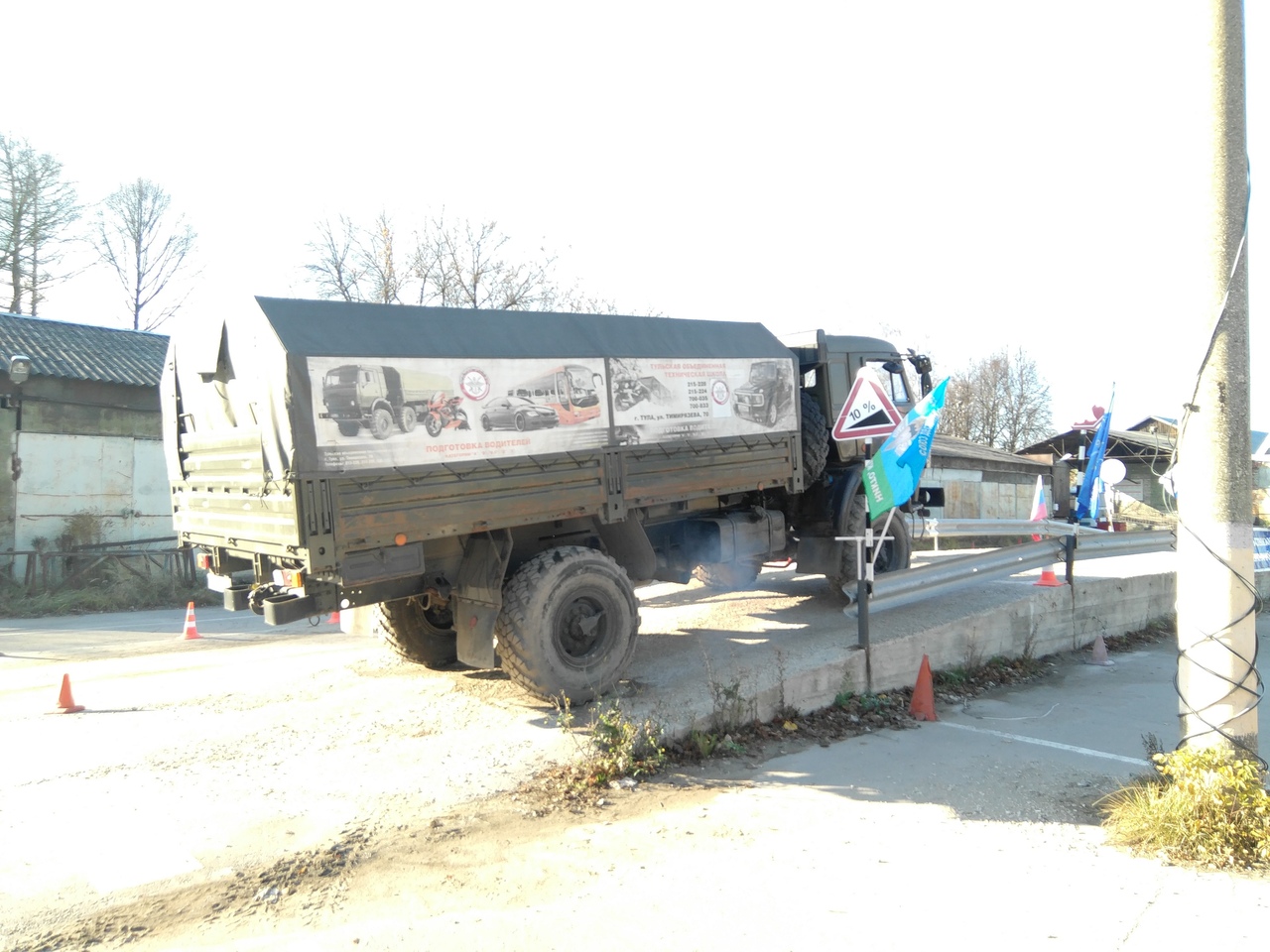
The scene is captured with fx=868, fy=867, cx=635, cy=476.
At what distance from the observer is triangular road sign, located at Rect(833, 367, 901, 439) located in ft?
25.8

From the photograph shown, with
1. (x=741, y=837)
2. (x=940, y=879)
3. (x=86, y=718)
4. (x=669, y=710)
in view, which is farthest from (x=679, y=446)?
(x=86, y=718)

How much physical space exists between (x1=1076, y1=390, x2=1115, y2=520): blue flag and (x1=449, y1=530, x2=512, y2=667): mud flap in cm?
1360

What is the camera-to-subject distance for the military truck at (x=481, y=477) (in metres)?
5.47

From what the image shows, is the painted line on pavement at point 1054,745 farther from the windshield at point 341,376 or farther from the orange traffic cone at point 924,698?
the windshield at point 341,376

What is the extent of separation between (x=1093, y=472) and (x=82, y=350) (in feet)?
66.4

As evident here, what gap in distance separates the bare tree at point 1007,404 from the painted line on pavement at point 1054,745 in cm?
4618

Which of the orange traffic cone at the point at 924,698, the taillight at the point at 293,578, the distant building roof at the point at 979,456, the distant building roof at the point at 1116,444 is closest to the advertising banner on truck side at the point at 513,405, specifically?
the taillight at the point at 293,578

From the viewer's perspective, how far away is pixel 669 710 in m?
6.32

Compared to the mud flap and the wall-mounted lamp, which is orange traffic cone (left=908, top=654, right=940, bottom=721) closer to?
the mud flap

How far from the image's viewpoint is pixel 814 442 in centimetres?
895

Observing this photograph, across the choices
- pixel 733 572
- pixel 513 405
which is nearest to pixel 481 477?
pixel 513 405

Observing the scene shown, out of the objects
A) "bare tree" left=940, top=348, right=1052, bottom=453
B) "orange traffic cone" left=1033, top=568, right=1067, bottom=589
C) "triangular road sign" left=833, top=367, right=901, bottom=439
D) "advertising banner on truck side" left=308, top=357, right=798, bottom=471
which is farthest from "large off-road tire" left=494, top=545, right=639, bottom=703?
"bare tree" left=940, top=348, right=1052, bottom=453

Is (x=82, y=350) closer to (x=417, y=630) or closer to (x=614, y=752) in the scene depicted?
(x=417, y=630)

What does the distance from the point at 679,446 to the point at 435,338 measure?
2306 millimetres
